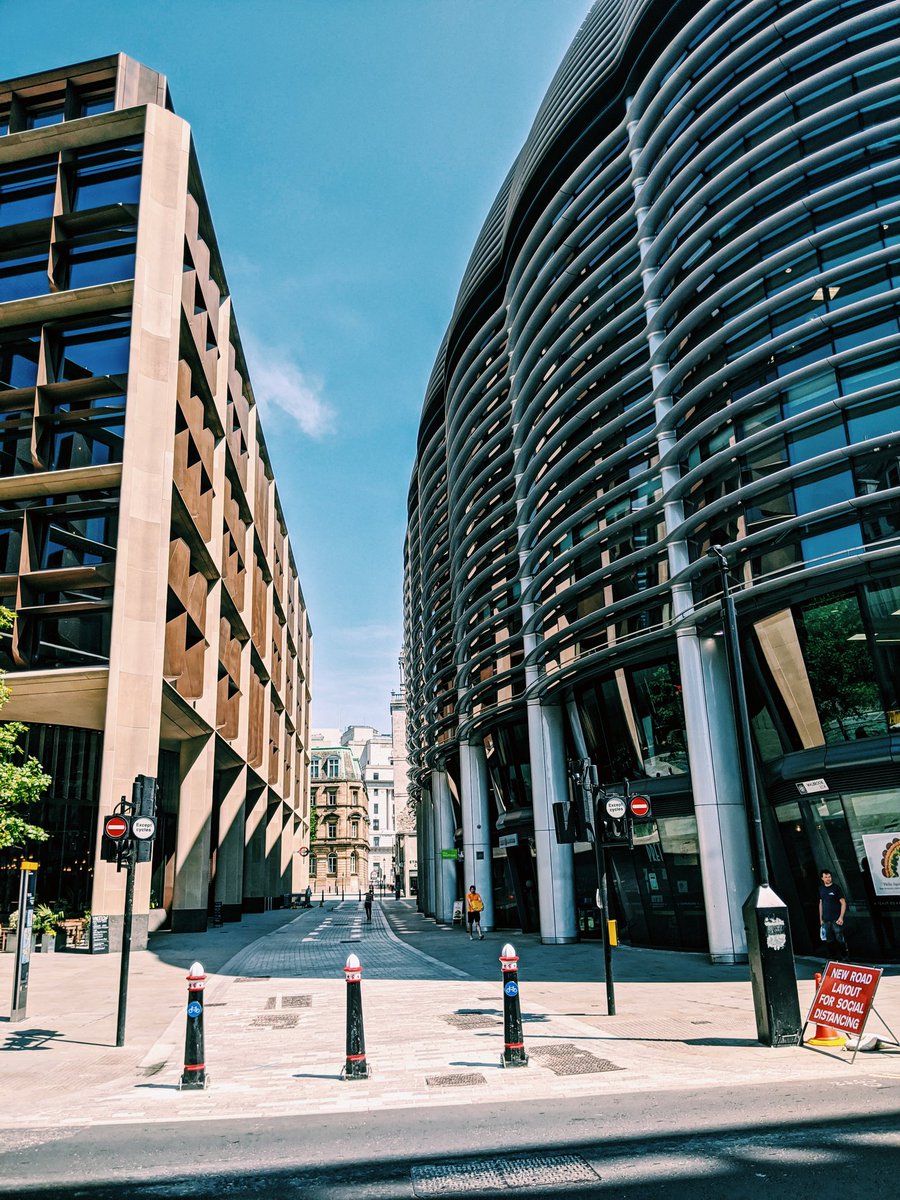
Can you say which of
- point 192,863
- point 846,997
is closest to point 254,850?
point 192,863

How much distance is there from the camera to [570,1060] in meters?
10.2

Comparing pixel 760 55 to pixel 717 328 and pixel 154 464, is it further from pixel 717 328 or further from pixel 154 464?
pixel 154 464

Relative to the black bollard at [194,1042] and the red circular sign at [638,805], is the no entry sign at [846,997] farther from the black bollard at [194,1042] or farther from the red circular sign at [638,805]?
the black bollard at [194,1042]

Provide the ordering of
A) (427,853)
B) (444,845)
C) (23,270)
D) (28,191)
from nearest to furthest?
(23,270) < (28,191) < (444,845) < (427,853)

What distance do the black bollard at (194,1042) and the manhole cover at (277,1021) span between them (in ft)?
14.2

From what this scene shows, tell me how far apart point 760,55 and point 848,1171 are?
22.8m

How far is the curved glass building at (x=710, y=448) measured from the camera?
58.1 ft

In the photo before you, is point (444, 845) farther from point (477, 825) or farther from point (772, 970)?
point (772, 970)

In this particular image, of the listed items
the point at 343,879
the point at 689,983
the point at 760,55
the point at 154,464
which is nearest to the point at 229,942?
the point at 154,464

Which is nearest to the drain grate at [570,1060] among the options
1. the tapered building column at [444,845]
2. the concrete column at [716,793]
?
the concrete column at [716,793]

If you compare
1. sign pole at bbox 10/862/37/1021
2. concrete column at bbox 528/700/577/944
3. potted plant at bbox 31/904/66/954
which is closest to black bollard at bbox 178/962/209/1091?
sign pole at bbox 10/862/37/1021

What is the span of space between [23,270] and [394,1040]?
32.5m

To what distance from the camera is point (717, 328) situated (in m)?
21.3

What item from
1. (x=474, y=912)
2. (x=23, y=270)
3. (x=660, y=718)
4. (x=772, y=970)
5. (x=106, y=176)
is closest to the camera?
(x=772, y=970)
